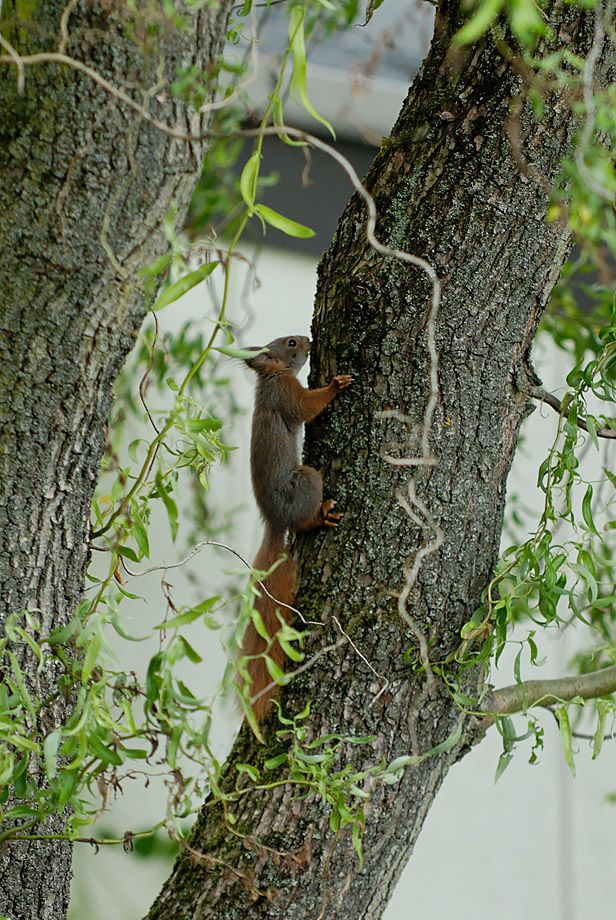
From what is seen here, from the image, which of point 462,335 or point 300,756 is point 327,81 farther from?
point 300,756

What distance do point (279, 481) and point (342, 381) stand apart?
0.35m

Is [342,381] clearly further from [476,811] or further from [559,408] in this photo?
[476,811]

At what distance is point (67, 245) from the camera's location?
900 mm

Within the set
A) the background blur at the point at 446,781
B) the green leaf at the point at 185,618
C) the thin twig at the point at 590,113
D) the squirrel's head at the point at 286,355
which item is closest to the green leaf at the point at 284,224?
the thin twig at the point at 590,113

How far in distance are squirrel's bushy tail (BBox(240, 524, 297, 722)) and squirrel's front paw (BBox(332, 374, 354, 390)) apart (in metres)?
0.27

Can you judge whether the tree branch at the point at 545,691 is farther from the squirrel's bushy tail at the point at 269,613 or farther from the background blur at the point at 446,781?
the background blur at the point at 446,781

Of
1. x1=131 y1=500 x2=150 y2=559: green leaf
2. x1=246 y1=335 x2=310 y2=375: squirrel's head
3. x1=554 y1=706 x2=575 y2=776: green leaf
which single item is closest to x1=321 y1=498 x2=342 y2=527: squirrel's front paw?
x1=131 y1=500 x2=150 y2=559: green leaf

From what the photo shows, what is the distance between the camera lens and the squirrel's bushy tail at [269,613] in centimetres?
127

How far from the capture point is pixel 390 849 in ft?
3.84

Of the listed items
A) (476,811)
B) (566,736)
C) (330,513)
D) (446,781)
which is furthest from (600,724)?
(476,811)

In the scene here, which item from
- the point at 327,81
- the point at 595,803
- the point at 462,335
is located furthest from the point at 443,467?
the point at 595,803

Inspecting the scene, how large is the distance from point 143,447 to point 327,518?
1.63 meters

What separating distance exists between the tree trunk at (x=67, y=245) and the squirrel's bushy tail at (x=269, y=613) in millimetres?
323

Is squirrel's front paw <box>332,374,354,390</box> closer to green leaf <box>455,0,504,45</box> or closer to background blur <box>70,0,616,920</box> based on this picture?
green leaf <box>455,0,504,45</box>
